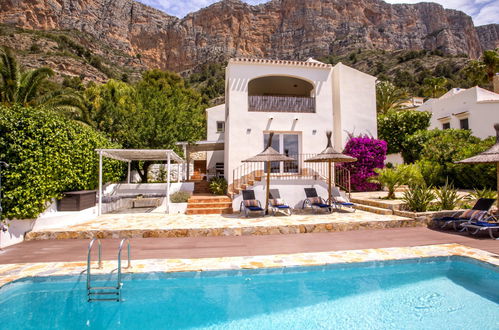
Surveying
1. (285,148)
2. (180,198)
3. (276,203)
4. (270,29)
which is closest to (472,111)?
(285,148)

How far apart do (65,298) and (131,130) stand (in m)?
15.1

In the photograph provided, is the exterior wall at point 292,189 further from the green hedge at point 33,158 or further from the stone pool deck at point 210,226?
the green hedge at point 33,158

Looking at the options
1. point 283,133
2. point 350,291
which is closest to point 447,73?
point 283,133

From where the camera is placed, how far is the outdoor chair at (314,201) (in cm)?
1248

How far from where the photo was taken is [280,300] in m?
5.24

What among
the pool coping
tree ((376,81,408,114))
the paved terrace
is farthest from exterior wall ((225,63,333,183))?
tree ((376,81,408,114))

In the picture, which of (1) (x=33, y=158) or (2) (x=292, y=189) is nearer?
(1) (x=33, y=158)

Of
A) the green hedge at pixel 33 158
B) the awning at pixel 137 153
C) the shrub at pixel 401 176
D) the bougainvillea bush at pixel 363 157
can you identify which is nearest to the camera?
the green hedge at pixel 33 158

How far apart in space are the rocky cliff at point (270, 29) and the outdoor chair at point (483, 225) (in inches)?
3298

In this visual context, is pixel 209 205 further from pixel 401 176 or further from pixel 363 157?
pixel 363 157

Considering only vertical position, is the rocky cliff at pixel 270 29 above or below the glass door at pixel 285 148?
above

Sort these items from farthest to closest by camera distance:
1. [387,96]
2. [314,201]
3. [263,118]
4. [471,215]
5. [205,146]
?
[387,96] < [205,146] < [263,118] < [314,201] < [471,215]

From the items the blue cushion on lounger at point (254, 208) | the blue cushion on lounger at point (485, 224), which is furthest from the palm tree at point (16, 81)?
the blue cushion on lounger at point (485, 224)

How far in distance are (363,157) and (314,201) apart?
6734 mm
